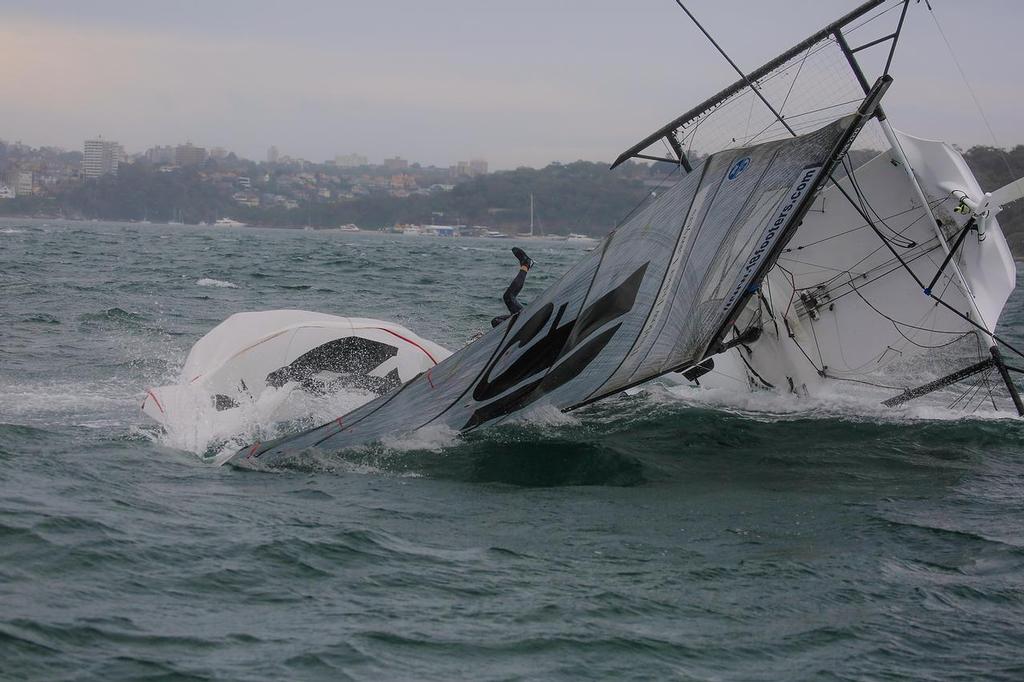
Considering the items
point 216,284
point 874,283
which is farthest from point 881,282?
point 216,284

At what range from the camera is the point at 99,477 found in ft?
25.9

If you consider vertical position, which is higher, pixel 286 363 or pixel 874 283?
pixel 874 283

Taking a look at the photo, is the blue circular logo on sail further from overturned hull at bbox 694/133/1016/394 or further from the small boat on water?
the small boat on water

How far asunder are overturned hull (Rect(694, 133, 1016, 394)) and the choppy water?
0.86m

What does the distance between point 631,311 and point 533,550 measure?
10.5 ft

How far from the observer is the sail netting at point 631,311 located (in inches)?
351

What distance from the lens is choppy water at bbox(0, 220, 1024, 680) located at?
5074 mm

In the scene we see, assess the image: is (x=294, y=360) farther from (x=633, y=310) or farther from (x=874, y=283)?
(x=874, y=283)

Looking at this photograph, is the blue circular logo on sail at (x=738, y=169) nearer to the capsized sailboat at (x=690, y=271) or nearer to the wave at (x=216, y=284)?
the capsized sailboat at (x=690, y=271)

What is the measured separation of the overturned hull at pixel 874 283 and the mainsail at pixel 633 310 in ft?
10.4

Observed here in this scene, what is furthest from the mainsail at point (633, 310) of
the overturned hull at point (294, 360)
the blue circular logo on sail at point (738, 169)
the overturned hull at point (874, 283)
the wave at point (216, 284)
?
the wave at point (216, 284)

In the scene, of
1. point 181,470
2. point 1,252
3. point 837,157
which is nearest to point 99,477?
point 181,470

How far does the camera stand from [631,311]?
30.6 feet

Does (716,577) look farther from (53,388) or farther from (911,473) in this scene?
(53,388)
